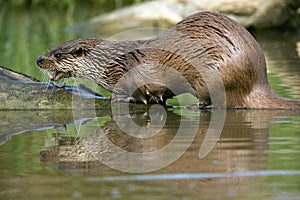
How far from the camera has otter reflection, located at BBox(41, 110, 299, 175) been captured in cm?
409

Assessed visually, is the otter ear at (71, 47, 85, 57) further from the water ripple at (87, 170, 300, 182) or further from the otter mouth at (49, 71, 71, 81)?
the water ripple at (87, 170, 300, 182)

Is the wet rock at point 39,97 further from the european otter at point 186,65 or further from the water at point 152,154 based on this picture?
the european otter at point 186,65

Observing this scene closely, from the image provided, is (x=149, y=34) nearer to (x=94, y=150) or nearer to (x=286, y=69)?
(x=286, y=69)

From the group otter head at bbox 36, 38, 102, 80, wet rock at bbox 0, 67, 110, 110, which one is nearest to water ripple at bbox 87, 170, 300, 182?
wet rock at bbox 0, 67, 110, 110

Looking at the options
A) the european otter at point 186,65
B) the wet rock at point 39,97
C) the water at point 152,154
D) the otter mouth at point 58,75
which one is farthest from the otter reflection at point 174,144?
the otter mouth at point 58,75

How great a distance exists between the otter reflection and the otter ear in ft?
2.73

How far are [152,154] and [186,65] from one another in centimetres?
182

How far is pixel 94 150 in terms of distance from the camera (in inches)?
182

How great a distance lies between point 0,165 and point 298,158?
1648mm

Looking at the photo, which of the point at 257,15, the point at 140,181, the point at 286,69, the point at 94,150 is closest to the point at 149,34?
the point at 257,15

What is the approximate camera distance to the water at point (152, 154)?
142 inches

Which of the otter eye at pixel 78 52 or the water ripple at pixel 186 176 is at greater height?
the otter eye at pixel 78 52

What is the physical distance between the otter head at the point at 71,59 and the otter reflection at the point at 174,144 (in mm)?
751

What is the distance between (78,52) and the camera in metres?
6.58
